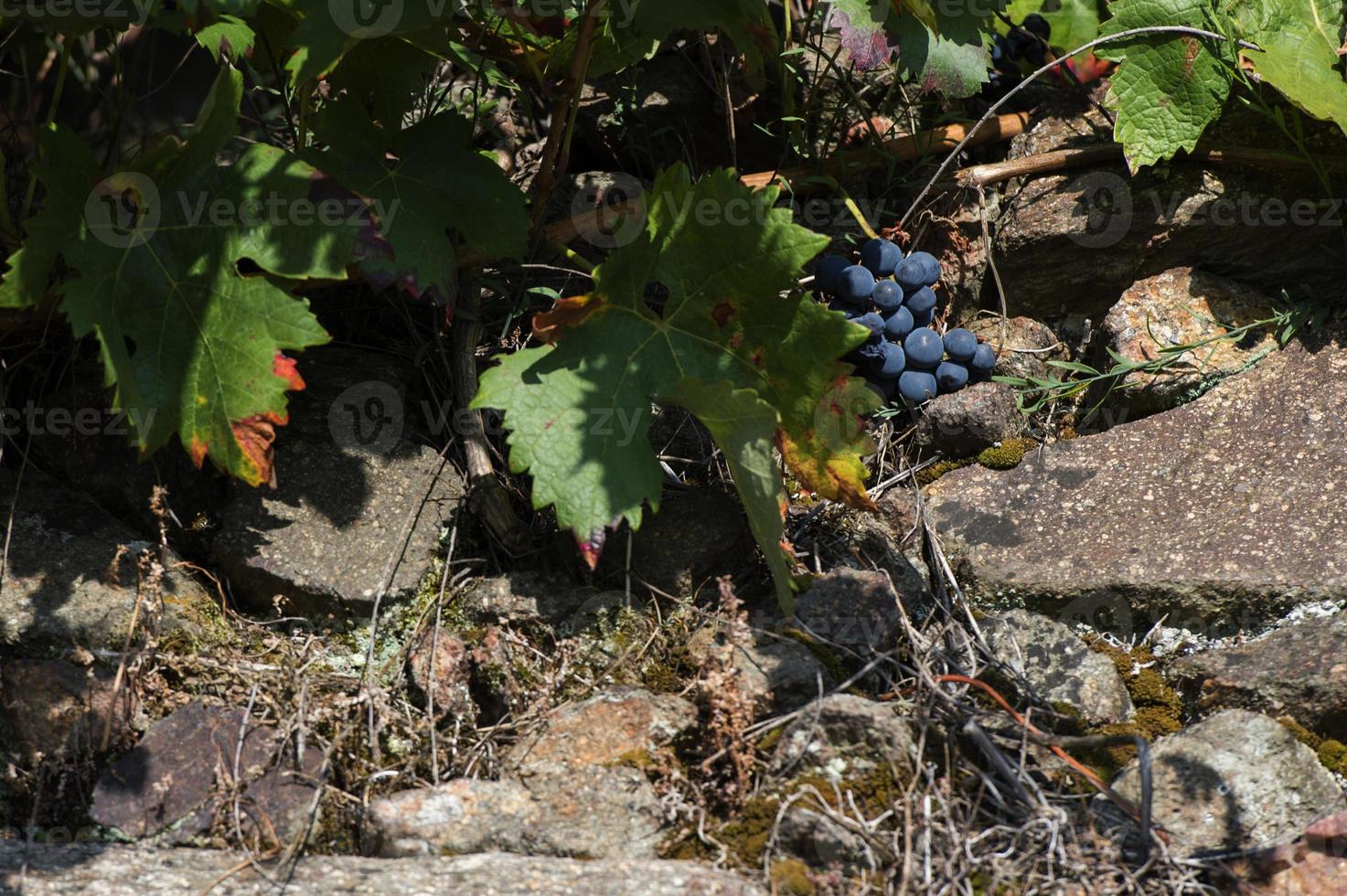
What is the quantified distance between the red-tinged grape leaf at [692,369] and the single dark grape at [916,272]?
47 cm

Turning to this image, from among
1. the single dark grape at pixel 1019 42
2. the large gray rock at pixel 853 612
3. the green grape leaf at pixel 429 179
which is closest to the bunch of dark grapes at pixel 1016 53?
the single dark grape at pixel 1019 42

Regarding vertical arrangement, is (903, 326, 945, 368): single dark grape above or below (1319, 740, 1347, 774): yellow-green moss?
above

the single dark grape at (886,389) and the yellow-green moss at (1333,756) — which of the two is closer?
the yellow-green moss at (1333,756)

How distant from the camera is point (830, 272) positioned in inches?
97.2

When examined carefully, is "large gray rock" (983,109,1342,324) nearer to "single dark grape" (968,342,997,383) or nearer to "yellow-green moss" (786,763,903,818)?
"single dark grape" (968,342,997,383)

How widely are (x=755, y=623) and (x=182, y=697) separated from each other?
2.97 ft

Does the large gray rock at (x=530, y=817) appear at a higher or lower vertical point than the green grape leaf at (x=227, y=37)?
lower

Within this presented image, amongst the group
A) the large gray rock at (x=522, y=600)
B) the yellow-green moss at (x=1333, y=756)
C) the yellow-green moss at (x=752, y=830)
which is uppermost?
the large gray rock at (x=522, y=600)

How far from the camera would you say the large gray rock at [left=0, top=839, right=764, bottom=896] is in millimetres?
1562

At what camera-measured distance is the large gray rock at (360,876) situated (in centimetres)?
156

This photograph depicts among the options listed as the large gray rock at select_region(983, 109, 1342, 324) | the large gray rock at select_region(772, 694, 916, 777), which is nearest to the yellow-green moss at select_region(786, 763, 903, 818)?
the large gray rock at select_region(772, 694, 916, 777)

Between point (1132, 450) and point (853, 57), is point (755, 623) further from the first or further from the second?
point (853, 57)

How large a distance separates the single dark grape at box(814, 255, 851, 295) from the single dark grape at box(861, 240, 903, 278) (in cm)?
5

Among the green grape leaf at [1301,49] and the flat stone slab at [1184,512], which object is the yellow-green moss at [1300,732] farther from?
the green grape leaf at [1301,49]
